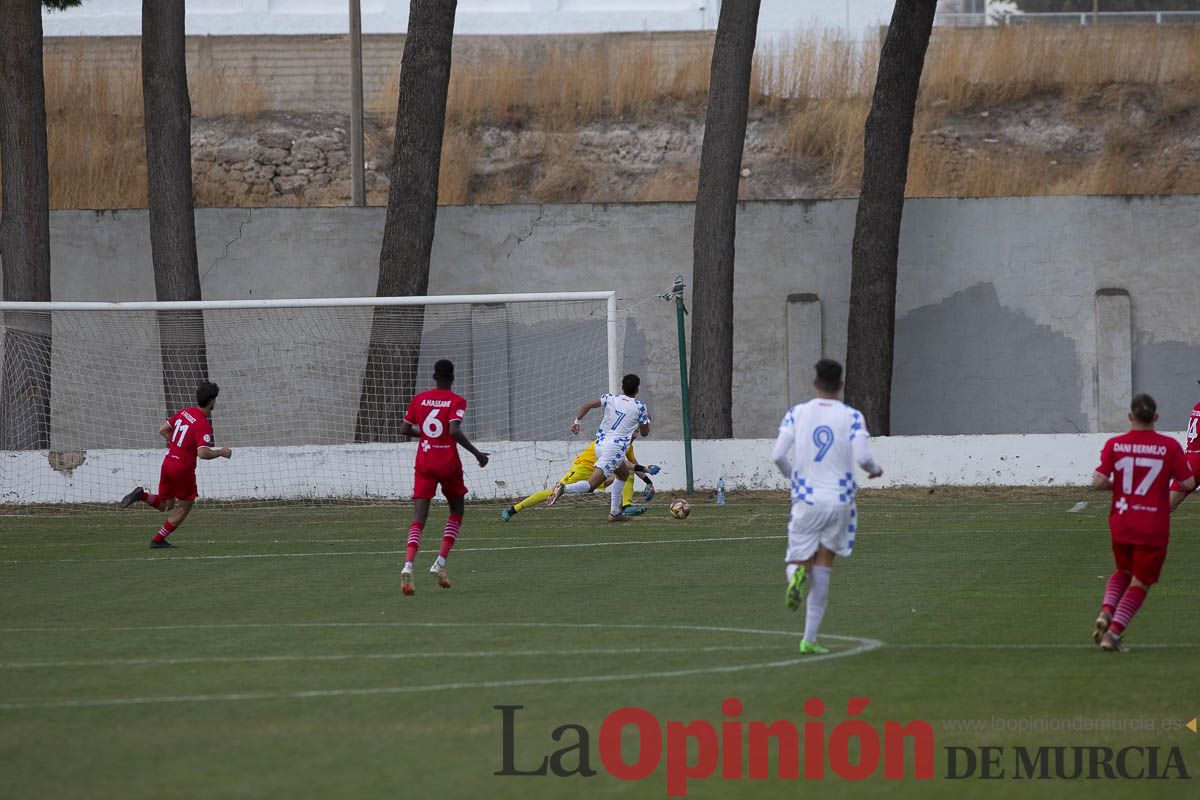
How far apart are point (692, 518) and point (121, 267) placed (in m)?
13.8

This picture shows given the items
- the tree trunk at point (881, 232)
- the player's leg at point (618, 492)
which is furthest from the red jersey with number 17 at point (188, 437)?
the tree trunk at point (881, 232)

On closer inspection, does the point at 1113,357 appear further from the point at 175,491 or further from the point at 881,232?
the point at 175,491

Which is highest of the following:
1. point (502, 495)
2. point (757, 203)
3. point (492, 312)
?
point (757, 203)

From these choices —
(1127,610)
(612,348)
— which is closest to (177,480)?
(612,348)

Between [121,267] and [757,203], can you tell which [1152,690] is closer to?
[757,203]

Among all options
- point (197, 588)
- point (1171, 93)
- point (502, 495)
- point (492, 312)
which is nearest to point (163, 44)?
point (492, 312)

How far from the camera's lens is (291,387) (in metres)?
25.9

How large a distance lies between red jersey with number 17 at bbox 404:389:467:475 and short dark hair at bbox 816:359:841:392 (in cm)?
414

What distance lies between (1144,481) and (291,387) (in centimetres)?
1864

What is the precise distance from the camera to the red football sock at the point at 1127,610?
949cm

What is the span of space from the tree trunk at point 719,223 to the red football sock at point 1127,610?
55.0 feet

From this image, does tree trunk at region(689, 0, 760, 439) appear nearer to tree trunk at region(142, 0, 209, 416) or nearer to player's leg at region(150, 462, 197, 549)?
tree trunk at region(142, 0, 209, 416)

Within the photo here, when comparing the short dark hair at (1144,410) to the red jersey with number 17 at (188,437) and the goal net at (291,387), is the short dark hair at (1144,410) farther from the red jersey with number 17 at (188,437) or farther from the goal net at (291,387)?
the goal net at (291,387)

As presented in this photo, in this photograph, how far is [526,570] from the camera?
570 inches
